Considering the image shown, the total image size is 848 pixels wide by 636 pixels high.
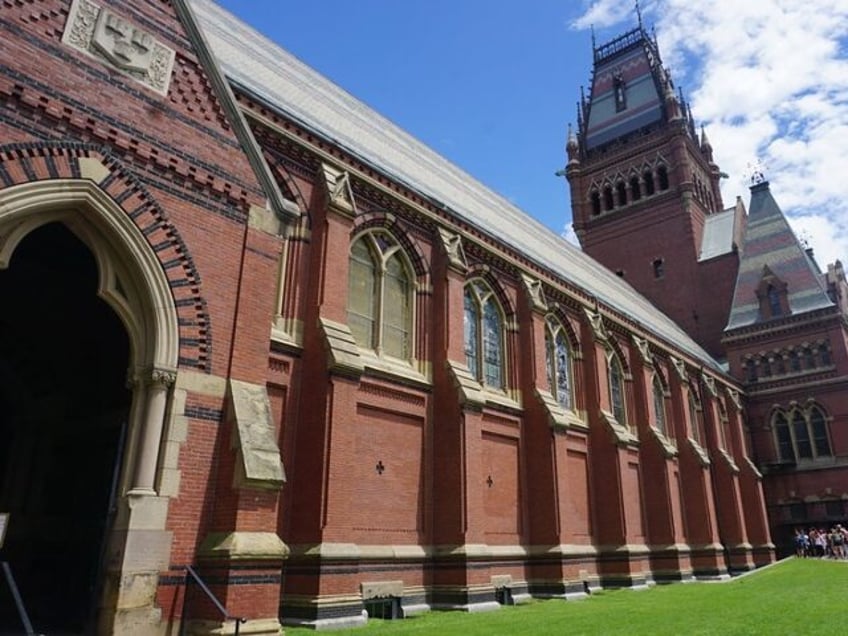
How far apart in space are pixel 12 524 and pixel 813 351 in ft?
135

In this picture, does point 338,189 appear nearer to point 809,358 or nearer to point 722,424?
point 722,424

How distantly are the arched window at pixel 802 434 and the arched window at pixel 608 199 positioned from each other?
63.0 ft

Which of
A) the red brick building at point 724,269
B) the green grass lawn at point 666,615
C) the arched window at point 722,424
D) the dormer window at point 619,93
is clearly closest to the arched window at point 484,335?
the green grass lawn at point 666,615

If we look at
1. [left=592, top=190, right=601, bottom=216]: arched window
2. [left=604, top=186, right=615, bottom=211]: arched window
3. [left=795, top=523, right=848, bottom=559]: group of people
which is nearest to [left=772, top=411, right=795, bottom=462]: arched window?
[left=795, top=523, right=848, bottom=559]: group of people

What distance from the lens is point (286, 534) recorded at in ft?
41.8

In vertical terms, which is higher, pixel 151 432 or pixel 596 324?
pixel 596 324

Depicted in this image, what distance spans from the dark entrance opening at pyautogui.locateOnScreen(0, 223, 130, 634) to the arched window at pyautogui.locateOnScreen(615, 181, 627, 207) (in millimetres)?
44248

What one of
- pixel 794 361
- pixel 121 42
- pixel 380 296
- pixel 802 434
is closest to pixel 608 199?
pixel 794 361

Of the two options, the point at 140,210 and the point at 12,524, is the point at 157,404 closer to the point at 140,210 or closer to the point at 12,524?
the point at 140,210

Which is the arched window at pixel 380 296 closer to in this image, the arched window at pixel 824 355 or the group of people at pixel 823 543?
the group of people at pixel 823 543

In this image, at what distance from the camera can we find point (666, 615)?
13789mm

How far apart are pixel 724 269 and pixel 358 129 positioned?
33.0 m

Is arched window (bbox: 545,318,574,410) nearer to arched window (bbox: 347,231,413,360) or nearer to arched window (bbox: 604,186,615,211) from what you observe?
arched window (bbox: 347,231,413,360)

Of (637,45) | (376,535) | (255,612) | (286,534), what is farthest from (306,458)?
(637,45)
